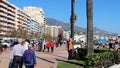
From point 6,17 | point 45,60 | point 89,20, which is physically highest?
point 6,17

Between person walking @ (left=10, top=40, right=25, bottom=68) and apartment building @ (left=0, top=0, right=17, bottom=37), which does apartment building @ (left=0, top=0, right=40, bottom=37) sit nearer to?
apartment building @ (left=0, top=0, right=17, bottom=37)

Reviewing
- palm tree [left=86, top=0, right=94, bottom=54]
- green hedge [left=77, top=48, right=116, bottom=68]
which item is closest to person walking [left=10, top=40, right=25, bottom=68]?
green hedge [left=77, top=48, right=116, bottom=68]

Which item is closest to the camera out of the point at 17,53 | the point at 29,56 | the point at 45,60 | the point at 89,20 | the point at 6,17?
the point at 29,56

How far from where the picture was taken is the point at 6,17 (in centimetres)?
15938

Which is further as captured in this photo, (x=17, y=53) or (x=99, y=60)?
(x=99, y=60)

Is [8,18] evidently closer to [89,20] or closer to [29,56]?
[89,20]

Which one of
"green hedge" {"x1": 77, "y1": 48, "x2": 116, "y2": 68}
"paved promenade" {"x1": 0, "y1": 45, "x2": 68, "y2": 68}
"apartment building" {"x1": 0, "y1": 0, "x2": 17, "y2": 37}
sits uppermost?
"apartment building" {"x1": 0, "y1": 0, "x2": 17, "y2": 37}

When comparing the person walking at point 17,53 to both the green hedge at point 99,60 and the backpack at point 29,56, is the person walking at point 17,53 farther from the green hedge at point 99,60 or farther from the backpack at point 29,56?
the green hedge at point 99,60

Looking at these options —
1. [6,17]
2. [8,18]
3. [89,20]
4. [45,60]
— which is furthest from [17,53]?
[8,18]

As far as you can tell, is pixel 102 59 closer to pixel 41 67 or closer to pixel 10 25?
pixel 41 67

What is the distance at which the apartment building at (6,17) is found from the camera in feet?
482

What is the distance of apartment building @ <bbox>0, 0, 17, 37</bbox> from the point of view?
146788 millimetres

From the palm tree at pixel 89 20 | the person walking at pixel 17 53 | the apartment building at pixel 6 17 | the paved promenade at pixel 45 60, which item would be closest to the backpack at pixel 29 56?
the person walking at pixel 17 53

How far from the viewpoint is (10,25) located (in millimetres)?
165875
